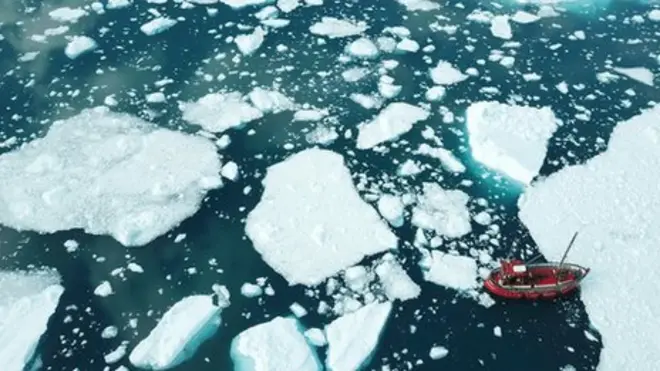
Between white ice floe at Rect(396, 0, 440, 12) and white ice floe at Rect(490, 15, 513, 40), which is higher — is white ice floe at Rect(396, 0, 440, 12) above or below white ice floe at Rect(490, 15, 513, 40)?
below

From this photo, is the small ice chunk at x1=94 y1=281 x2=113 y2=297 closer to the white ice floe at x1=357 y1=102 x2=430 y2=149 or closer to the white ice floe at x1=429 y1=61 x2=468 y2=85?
the white ice floe at x1=357 y1=102 x2=430 y2=149

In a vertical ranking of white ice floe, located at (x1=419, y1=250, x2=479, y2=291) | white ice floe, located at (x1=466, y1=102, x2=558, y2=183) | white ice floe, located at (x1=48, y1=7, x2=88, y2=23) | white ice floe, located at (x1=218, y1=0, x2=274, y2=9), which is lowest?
white ice floe, located at (x1=48, y1=7, x2=88, y2=23)

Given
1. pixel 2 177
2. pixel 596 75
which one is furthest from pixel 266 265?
pixel 596 75

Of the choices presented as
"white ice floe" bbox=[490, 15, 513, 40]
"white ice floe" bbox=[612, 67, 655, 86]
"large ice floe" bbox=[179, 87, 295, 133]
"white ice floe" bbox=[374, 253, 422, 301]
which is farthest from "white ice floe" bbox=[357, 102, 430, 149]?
"white ice floe" bbox=[612, 67, 655, 86]

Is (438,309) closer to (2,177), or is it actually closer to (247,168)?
(247,168)

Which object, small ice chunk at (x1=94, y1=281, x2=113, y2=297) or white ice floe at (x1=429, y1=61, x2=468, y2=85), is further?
white ice floe at (x1=429, y1=61, x2=468, y2=85)
